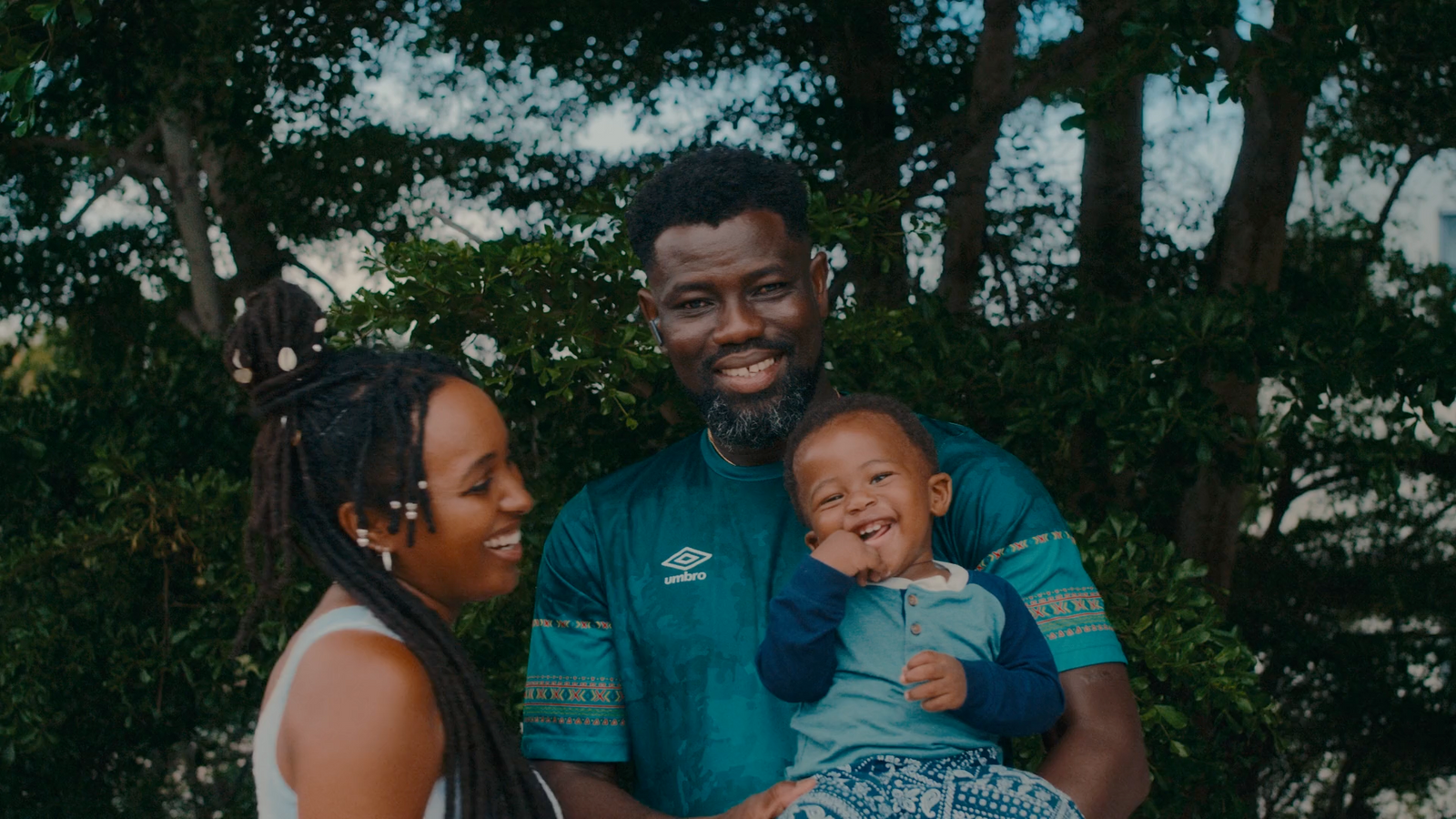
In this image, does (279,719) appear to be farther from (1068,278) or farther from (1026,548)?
(1068,278)

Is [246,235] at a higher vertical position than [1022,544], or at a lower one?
higher

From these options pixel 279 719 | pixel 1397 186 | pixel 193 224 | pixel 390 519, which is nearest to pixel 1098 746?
pixel 390 519

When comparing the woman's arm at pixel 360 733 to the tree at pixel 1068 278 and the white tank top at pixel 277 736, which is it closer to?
the white tank top at pixel 277 736

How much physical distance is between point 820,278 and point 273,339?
4.14 ft

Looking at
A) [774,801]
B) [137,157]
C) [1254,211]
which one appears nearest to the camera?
[774,801]

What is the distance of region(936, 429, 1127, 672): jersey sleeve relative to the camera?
2699 mm

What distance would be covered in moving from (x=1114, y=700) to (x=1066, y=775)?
0.20 m

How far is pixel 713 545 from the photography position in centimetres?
298

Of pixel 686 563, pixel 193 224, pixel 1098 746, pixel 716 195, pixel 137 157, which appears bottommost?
pixel 1098 746

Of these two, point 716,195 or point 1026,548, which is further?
point 716,195

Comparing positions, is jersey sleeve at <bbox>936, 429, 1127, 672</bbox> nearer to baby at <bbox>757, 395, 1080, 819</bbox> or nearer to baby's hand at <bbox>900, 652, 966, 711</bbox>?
baby at <bbox>757, 395, 1080, 819</bbox>

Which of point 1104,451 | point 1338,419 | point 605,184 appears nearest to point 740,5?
point 605,184

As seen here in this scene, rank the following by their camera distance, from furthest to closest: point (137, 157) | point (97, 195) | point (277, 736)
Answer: point (137, 157) → point (97, 195) → point (277, 736)

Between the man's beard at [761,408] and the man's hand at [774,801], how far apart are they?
30.2 inches
